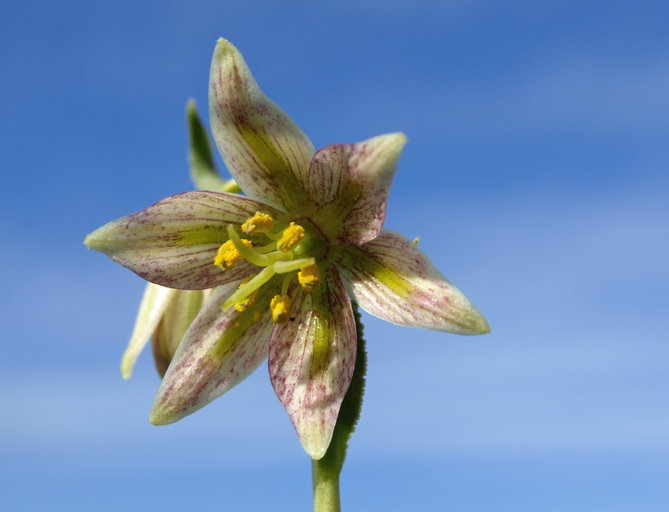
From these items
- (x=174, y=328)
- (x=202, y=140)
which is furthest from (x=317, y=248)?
(x=202, y=140)

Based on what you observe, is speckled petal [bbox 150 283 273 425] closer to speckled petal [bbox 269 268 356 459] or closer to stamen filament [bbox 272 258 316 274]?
speckled petal [bbox 269 268 356 459]

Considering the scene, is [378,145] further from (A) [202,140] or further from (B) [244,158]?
(A) [202,140]

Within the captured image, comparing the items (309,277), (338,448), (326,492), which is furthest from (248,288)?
(326,492)

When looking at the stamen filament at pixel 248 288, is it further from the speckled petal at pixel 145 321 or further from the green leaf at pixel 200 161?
the green leaf at pixel 200 161

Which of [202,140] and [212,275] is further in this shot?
[202,140]

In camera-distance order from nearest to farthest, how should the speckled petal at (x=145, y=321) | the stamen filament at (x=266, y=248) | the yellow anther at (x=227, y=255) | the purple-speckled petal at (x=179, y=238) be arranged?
the purple-speckled petal at (x=179, y=238) → the yellow anther at (x=227, y=255) → the stamen filament at (x=266, y=248) → the speckled petal at (x=145, y=321)

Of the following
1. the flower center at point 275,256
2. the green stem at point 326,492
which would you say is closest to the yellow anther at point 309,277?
the flower center at point 275,256
